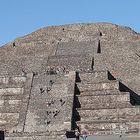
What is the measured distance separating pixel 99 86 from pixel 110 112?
90.9 inches

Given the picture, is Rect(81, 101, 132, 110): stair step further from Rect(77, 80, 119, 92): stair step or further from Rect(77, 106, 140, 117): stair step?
Rect(77, 80, 119, 92): stair step

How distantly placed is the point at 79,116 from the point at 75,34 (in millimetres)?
15087

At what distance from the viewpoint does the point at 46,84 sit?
2967cm

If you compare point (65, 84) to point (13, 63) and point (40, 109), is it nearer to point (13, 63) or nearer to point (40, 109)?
point (40, 109)

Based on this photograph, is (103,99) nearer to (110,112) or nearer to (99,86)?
(110,112)

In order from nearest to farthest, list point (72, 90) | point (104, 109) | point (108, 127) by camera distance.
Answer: point (108, 127) < point (104, 109) < point (72, 90)

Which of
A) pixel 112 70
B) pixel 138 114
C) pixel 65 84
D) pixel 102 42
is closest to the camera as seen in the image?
pixel 138 114

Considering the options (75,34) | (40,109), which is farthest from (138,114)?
(75,34)

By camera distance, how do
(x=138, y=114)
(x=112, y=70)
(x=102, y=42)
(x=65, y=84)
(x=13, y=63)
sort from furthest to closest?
(x=102, y=42) → (x=13, y=63) → (x=112, y=70) → (x=65, y=84) → (x=138, y=114)

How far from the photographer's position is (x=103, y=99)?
28.1m

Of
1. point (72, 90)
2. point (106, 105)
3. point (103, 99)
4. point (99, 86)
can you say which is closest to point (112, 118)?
point (106, 105)

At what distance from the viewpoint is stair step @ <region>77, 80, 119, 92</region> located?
28875 millimetres

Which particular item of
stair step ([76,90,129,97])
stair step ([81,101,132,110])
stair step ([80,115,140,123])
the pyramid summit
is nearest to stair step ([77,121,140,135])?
the pyramid summit

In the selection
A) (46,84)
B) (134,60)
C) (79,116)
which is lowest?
(79,116)
